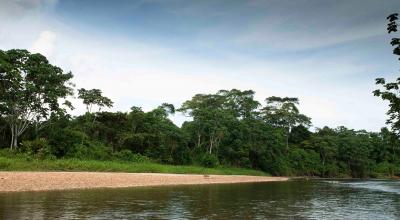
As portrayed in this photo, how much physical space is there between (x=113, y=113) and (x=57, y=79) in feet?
51.9

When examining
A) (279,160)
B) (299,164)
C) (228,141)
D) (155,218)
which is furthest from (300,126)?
(155,218)

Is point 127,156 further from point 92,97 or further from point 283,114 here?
point 283,114

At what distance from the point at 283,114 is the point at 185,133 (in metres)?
38.1

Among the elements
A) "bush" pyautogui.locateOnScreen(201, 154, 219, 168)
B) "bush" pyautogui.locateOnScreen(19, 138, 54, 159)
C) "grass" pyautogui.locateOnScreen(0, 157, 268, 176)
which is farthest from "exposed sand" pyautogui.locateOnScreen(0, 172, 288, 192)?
"bush" pyautogui.locateOnScreen(201, 154, 219, 168)

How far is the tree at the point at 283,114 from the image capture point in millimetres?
102750

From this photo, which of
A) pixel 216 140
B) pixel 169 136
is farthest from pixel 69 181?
pixel 216 140

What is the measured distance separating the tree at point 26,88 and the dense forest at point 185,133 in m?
0.12

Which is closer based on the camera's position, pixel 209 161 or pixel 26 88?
pixel 26 88

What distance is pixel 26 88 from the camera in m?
49.8

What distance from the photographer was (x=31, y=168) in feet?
138

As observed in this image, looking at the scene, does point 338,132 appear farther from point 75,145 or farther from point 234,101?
point 75,145

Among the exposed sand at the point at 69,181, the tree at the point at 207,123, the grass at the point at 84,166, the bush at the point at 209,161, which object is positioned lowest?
the exposed sand at the point at 69,181

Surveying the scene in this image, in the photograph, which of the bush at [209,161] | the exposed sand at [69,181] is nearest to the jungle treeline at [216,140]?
the bush at [209,161]

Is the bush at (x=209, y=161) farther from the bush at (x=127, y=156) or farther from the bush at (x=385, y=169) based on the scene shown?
the bush at (x=385, y=169)
